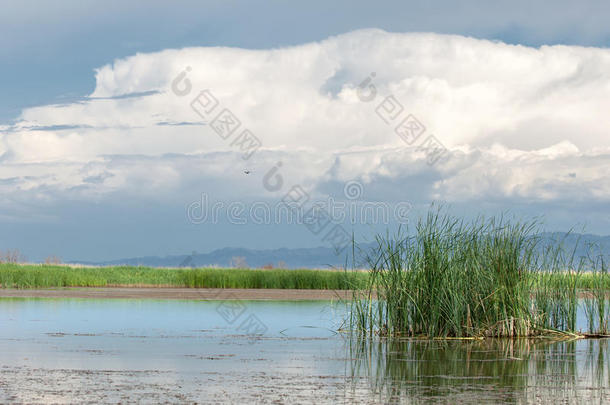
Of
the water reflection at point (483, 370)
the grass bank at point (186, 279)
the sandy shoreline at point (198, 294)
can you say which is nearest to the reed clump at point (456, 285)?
the water reflection at point (483, 370)

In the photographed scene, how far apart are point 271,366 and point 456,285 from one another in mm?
4426

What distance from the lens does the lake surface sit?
24.3 ft

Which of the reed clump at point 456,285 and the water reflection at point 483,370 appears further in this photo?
the reed clump at point 456,285

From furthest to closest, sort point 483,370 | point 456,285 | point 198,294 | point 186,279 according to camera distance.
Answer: point 186,279
point 198,294
point 456,285
point 483,370

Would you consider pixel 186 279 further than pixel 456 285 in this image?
Yes

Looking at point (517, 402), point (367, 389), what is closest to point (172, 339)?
point (367, 389)

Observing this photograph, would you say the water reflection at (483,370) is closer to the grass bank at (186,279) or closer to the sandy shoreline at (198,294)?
the sandy shoreline at (198,294)

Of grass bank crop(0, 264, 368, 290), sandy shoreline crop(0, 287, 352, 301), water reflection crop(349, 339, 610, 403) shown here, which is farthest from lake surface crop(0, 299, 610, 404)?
grass bank crop(0, 264, 368, 290)

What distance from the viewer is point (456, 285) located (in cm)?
1265

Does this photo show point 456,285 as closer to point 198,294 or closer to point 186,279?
point 198,294

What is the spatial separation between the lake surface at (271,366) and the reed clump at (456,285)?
0.49 m

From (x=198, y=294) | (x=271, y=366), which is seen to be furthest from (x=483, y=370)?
(x=198, y=294)

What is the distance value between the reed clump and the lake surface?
0.49 m

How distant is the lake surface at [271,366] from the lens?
7.39 metres
